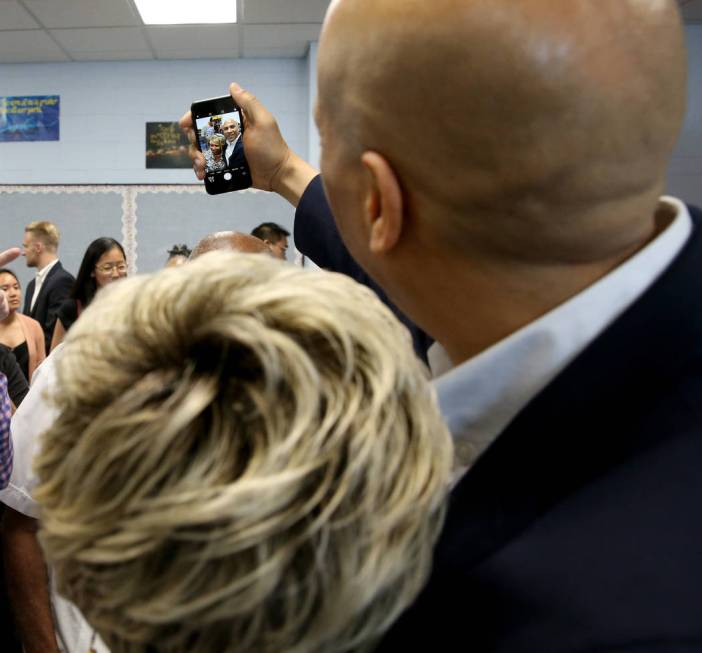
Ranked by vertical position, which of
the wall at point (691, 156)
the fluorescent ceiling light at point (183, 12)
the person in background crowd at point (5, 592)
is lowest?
the person in background crowd at point (5, 592)

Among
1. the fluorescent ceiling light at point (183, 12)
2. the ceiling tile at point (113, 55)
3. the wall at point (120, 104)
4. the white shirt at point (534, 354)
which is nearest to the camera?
the white shirt at point (534, 354)

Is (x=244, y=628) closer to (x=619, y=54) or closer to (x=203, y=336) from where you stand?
(x=203, y=336)

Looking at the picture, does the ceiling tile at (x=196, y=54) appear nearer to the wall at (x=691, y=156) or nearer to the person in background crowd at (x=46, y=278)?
the person in background crowd at (x=46, y=278)

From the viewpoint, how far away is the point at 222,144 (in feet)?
3.44

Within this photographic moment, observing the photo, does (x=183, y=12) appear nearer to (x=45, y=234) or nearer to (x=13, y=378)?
(x=45, y=234)

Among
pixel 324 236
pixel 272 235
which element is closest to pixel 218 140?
pixel 324 236

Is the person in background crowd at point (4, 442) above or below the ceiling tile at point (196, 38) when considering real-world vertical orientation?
below

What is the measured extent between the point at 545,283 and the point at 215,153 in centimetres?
73

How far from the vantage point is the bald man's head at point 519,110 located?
42 cm

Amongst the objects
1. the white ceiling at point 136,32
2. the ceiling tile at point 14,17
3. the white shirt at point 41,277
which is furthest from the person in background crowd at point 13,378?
the ceiling tile at point 14,17

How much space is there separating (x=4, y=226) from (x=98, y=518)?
4434 millimetres

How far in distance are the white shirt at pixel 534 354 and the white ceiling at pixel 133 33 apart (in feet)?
10.8

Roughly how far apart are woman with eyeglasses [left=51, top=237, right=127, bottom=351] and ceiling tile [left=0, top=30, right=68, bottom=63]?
2.17 metres

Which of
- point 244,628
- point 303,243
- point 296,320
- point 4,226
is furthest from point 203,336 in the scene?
point 4,226
